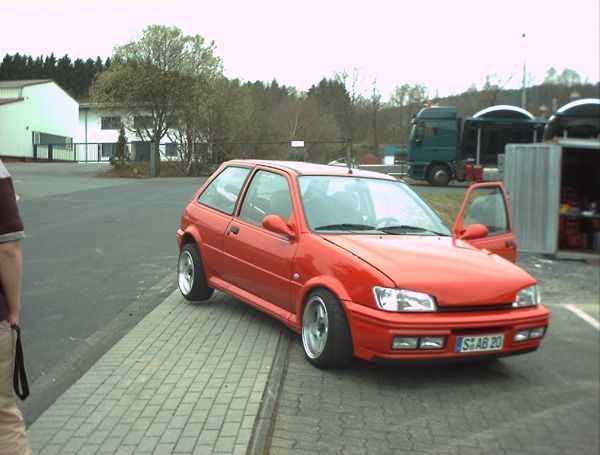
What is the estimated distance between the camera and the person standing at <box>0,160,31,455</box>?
2637 mm

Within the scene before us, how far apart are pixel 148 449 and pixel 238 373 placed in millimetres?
1368

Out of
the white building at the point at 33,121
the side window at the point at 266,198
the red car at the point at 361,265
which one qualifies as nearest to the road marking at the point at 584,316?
the red car at the point at 361,265

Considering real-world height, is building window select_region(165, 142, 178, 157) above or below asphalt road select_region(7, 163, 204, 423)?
above

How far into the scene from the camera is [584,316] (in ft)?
25.8

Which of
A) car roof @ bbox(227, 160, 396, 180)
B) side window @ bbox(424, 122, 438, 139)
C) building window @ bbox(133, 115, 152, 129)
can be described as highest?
building window @ bbox(133, 115, 152, 129)

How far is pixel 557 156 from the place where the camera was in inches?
519

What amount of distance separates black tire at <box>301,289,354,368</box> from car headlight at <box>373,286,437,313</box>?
0.40m

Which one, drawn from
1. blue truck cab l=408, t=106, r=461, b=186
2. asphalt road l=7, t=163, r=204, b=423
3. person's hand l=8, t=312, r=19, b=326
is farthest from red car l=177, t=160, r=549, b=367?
blue truck cab l=408, t=106, r=461, b=186

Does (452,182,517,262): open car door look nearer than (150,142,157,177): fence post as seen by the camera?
Yes

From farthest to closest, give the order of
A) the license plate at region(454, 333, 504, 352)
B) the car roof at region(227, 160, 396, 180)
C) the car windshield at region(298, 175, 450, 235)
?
1. the car roof at region(227, 160, 396, 180)
2. the car windshield at region(298, 175, 450, 235)
3. the license plate at region(454, 333, 504, 352)

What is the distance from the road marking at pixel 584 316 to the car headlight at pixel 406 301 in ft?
12.3

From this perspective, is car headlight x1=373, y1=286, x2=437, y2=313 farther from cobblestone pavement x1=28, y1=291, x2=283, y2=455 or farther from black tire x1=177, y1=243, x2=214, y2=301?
black tire x1=177, y1=243, x2=214, y2=301

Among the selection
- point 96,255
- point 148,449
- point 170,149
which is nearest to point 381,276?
point 148,449

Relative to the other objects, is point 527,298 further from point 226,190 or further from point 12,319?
point 12,319
